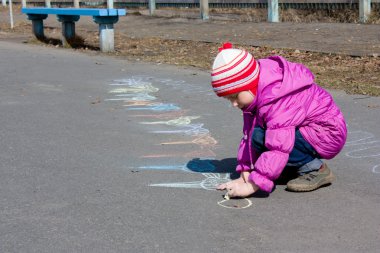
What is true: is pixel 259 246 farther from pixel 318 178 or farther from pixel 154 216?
pixel 318 178

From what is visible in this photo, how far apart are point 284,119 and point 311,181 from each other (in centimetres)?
49

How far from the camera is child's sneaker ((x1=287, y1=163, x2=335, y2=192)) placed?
3.93 meters

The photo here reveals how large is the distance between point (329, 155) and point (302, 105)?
398 mm

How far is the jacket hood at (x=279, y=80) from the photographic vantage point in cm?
370

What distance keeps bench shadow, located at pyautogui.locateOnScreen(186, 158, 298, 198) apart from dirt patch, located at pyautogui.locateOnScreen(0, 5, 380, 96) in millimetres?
3021

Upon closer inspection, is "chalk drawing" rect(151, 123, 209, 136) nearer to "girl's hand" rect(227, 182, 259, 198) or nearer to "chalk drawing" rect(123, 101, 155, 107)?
"chalk drawing" rect(123, 101, 155, 107)

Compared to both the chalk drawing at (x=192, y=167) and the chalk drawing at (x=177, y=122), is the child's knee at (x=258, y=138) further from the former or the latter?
the chalk drawing at (x=177, y=122)

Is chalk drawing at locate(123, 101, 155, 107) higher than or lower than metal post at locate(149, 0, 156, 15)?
lower

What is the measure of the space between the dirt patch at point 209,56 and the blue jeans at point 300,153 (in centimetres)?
335

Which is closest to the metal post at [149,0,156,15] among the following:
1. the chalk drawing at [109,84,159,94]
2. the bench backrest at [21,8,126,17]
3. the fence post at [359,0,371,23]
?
the bench backrest at [21,8,126,17]

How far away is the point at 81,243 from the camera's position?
3.22 m

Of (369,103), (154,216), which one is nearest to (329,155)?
(154,216)

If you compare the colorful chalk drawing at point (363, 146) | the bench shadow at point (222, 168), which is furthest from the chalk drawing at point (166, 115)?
the colorful chalk drawing at point (363, 146)

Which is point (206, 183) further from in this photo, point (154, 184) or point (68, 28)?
point (68, 28)
